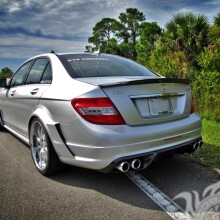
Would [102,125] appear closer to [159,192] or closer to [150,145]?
[150,145]

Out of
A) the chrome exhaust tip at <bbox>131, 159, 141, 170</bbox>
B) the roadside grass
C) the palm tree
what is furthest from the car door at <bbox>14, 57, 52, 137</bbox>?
the palm tree

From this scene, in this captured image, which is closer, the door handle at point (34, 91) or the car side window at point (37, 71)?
the door handle at point (34, 91)

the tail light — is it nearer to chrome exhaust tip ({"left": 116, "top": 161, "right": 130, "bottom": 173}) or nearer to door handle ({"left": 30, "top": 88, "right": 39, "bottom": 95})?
chrome exhaust tip ({"left": 116, "top": 161, "right": 130, "bottom": 173})

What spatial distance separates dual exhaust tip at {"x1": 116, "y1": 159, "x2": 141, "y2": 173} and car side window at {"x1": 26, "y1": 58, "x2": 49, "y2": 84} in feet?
6.09

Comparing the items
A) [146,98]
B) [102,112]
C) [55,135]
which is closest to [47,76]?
[55,135]

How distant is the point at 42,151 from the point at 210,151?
2.60 m

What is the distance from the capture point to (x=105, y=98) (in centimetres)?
320

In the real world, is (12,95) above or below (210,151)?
above

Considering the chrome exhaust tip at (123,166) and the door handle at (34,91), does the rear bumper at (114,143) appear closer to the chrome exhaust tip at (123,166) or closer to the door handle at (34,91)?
the chrome exhaust tip at (123,166)

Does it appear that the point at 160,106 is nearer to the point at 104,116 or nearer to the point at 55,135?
the point at 104,116

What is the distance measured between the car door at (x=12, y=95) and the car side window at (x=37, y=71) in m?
0.25

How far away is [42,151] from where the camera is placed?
4074 millimetres

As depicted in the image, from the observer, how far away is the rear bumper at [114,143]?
10.3 feet

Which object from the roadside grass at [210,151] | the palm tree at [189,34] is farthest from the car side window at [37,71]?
the palm tree at [189,34]
